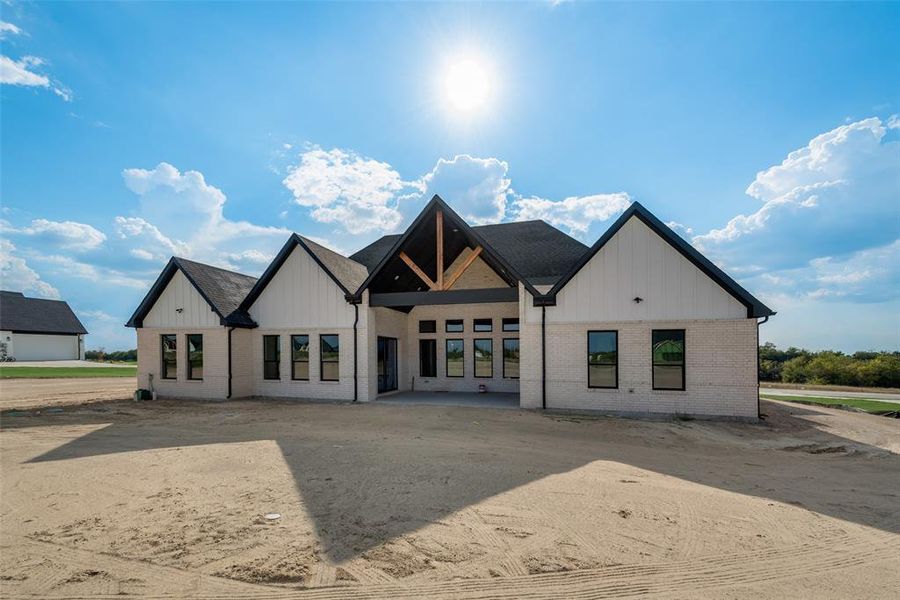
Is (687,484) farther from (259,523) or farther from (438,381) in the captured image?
(438,381)

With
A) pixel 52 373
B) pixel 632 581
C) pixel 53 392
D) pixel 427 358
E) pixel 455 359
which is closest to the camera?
pixel 632 581

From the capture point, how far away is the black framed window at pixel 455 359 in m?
20.1

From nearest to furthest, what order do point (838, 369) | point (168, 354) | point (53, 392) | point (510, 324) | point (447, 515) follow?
point (447, 515), point (168, 354), point (510, 324), point (53, 392), point (838, 369)

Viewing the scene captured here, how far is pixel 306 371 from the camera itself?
17.9m

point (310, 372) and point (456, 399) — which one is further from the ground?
point (310, 372)

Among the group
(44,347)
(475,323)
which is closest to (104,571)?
(475,323)

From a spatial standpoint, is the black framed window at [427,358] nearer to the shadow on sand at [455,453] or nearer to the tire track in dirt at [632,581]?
the shadow on sand at [455,453]

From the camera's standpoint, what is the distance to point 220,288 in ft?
63.6

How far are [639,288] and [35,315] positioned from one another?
208 ft

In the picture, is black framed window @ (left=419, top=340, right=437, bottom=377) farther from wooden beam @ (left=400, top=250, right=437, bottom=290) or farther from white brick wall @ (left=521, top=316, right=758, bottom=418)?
white brick wall @ (left=521, top=316, right=758, bottom=418)

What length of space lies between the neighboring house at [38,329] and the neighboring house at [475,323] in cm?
4237

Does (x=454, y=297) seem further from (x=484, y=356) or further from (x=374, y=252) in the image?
(x=374, y=252)

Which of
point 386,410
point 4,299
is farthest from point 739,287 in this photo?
point 4,299

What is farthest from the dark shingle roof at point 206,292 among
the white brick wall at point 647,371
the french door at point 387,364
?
the white brick wall at point 647,371
